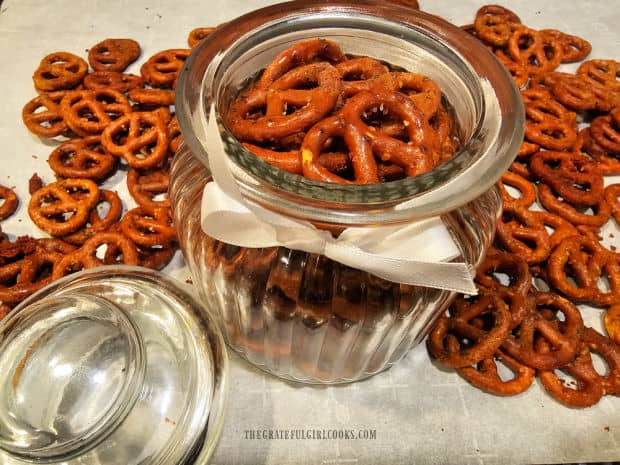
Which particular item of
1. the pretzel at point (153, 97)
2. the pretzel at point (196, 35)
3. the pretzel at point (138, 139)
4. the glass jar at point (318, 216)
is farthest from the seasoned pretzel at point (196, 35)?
the glass jar at point (318, 216)

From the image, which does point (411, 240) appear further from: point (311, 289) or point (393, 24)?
point (393, 24)

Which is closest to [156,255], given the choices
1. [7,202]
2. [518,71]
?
[7,202]

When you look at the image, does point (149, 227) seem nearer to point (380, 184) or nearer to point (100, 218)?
point (100, 218)

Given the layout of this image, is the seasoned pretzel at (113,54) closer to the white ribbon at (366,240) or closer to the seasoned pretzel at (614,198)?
the white ribbon at (366,240)

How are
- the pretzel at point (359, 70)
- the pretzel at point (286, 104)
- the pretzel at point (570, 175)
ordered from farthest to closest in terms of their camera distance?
the pretzel at point (570, 175) < the pretzel at point (359, 70) < the pretzel at point (286, 104)

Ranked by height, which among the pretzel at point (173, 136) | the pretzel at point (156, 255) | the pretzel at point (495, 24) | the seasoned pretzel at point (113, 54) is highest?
the pretzel at point (495, 24)

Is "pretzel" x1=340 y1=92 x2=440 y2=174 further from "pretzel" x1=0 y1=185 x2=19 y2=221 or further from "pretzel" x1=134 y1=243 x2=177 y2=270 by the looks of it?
"pretzel" x1=0 y1=185 x2=19 y2=221

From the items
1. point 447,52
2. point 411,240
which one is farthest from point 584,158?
point 411,240

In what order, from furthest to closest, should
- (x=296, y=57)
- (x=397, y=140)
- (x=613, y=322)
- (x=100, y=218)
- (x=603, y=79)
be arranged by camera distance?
1. (x=603, y=79)
2. (x=100, y=218)
3. (x=613, y=322)
4. (x=296, y=57)
5. (x=397, y=140)
